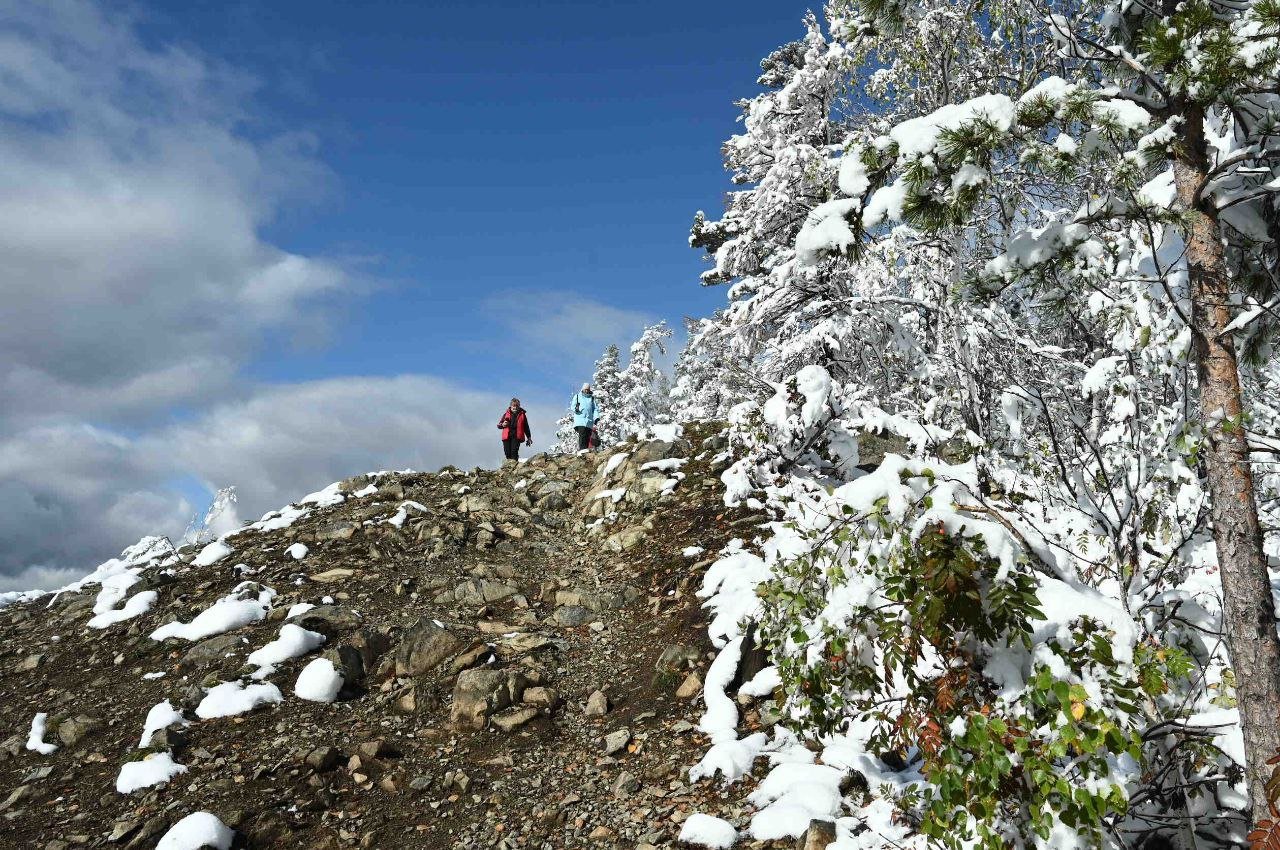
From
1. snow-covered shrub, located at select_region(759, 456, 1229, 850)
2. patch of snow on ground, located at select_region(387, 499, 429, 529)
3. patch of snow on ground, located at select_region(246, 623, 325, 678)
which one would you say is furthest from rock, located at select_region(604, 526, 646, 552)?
snow-covered shrub, located at select_region(759, 456, 1229, 850)

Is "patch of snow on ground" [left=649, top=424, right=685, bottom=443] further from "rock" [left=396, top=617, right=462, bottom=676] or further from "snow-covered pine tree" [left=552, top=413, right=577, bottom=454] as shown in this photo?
"snow-covered pine tree" [left=552, top=413, right=577, bottom=454]

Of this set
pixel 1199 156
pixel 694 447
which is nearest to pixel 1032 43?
pixel 694 447

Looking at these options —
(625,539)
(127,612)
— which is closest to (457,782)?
(625,539)

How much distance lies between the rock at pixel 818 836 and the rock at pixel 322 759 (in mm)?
4501

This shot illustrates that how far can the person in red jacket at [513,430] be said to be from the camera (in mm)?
18766

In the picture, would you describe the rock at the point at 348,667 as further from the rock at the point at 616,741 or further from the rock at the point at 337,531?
the rock at the point at 337,531

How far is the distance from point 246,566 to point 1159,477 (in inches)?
480

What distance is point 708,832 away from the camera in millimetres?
5117

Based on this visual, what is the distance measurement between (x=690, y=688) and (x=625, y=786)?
156 centimetres

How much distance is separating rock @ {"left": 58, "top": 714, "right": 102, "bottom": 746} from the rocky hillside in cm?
3

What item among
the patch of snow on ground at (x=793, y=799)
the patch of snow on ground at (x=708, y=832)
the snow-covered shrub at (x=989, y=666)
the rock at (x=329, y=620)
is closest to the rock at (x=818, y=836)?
the patch of snow on ground at (x=793, y=799)

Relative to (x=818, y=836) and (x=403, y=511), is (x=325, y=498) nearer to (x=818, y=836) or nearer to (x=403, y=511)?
(x=403, y=511)

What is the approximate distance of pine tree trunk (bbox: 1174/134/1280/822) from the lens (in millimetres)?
3387

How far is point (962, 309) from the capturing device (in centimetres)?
731
